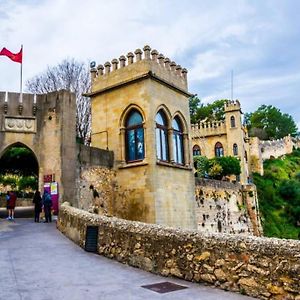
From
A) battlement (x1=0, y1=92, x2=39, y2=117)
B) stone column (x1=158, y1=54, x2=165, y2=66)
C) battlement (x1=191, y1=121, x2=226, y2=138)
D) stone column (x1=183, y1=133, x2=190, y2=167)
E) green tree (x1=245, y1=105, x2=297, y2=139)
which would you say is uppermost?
green tree (x1=245, y1=105, x2=297, y2=139)

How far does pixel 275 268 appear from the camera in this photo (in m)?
5.30

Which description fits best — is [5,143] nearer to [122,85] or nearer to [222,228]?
[122,85]

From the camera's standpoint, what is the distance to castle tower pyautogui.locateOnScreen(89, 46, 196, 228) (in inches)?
671

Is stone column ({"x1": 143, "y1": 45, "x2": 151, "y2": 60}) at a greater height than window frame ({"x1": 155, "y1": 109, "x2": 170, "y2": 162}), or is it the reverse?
Result: stone column ({"x1": 143, "y1": 45, "x2": 151, "y2": 60})

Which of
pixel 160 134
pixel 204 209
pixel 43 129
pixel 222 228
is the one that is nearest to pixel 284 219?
pixel 222 228

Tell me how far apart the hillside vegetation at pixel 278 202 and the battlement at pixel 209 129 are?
740 cm

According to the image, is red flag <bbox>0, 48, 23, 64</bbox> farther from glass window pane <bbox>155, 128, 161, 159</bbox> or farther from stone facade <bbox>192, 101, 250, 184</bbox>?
stone facade <bbox>192, 101, 250, 184</bbox>

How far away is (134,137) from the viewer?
17.8 m

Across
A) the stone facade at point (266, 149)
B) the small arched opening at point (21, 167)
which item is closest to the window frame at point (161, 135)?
the small arched opening at point (21, 167)

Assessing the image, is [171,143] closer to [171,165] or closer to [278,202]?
[171,165]

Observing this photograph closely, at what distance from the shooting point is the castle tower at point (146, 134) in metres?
17.0

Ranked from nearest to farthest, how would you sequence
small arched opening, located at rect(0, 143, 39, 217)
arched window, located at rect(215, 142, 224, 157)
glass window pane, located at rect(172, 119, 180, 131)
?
1. glass window pane, located at rect(172, 119, 180, 131)
2. small arched opening, located at rect(0, 143, 39, 217)
3. arched window, located at rect(215, 142, 224, 157)

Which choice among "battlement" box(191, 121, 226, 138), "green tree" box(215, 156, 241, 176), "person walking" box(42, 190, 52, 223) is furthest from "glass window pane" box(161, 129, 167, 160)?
"battlement" box(191, 121, 226, 138)

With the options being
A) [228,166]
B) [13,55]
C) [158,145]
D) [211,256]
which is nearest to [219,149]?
[228,166]
